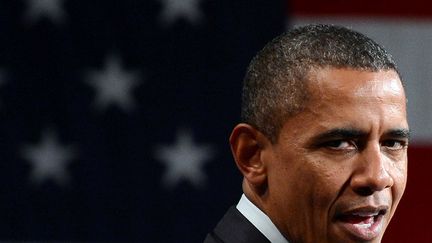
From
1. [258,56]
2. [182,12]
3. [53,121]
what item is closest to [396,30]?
[182,12]

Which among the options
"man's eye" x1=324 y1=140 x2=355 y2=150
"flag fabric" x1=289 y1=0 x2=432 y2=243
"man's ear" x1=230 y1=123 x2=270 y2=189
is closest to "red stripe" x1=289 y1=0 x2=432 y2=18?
"flag fabric" x1=289 y1=0 x2=432 y2=243

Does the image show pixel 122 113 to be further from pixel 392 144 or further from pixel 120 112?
pixel 392 144

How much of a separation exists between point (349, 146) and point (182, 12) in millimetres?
1876

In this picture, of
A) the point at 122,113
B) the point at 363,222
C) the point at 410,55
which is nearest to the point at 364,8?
the point at 410,55

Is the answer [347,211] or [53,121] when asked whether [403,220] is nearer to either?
[53,121]

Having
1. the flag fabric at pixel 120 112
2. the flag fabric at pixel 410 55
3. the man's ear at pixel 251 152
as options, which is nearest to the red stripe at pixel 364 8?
the flag fabric at pixel 410 55

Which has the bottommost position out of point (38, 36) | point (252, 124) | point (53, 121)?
point (252, 124)

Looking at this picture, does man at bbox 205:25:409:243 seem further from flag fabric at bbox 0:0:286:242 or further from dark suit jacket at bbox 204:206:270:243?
flag fabric at bbox 0:0:286:242

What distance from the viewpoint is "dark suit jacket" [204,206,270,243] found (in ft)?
7.47

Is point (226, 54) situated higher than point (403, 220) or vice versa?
point (226, 54)

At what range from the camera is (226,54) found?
3980 mm

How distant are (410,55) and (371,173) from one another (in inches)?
79.8

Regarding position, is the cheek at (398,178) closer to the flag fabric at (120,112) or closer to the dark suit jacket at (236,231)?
the dark suit jacket at (236,231)

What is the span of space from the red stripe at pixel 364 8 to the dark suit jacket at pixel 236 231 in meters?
1.86
